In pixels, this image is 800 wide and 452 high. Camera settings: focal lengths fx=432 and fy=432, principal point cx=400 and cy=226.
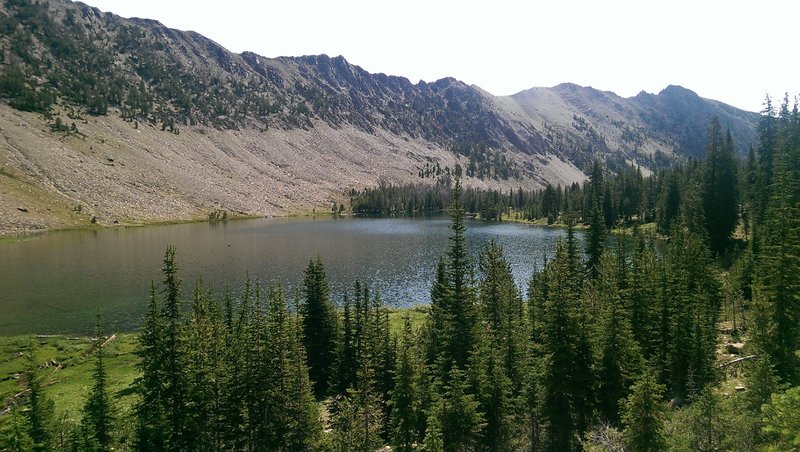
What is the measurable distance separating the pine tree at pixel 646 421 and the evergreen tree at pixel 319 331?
29322 millimetres

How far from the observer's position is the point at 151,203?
17900 cm

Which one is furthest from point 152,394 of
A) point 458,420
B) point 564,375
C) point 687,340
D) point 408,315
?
point 408,315

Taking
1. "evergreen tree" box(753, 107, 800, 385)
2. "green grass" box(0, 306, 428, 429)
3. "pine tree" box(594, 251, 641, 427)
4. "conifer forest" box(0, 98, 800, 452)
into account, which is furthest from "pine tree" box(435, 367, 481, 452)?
"evergreen tree" box(753, 107, 800, 385)

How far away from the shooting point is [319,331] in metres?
43.5

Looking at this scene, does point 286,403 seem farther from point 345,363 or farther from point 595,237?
point 595,237

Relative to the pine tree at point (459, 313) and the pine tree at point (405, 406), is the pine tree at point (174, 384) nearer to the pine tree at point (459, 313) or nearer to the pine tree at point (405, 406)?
the pine tree at point (405, 406)

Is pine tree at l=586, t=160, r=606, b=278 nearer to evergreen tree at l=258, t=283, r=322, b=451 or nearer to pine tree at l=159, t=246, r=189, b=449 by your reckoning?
evergreen tree at l=258, t=283, r=322, b=451

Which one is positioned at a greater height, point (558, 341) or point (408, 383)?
point (558, 341)

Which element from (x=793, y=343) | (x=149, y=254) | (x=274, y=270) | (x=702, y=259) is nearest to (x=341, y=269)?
(x=274, y=270)

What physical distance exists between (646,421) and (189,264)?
9453cm

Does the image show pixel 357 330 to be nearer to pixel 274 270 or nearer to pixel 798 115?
pixel 274 270

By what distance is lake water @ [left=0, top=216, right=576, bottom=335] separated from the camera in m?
62.8

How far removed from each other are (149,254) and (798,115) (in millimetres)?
131563

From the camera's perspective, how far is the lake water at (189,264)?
62.8m
